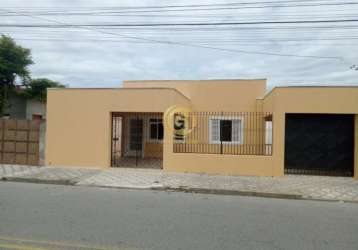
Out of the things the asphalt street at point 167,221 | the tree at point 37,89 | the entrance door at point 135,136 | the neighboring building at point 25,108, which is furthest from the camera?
the tree at point 37,89

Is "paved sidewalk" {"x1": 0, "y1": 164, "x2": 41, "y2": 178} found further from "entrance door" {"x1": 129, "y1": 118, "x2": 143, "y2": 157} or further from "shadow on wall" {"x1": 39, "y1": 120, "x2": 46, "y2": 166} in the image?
"entrance door" {"x1": 129, "y1": 118, "x2": 143, "y2": 157}

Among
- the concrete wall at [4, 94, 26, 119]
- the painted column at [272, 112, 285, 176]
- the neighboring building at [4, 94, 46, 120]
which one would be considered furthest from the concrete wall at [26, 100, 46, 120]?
the painted column at [272, 112, 285, 176]

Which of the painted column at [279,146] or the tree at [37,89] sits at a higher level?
the tree at [37,89]

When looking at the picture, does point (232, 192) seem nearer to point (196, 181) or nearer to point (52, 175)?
point (196, 181)

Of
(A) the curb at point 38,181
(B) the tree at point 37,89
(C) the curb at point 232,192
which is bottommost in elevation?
(C) the curb at point 232,192

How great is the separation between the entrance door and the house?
25.1 inches

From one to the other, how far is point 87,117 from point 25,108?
14.4 metres

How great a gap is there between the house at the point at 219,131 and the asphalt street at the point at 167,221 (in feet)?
11.0

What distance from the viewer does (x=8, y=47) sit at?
2008cm

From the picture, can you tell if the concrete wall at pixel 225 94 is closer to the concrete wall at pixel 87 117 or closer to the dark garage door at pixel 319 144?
the concrete wall at pixel 87 117

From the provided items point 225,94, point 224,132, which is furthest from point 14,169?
point 225,94

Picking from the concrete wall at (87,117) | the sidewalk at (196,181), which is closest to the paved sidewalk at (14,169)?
the sidewalk at (196,181)

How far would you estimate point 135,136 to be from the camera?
1616 centimetres

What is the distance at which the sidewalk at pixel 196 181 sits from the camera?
344 inches
